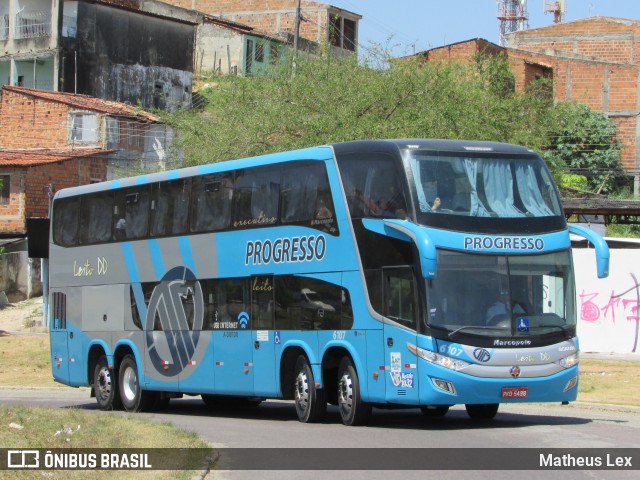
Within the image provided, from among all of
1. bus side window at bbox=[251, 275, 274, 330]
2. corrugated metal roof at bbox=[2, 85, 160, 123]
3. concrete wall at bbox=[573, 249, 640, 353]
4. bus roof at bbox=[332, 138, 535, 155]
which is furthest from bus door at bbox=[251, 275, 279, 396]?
corrugated metal roof at bbox=[2, 85, 160, 123]

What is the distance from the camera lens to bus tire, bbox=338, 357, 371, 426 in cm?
1695

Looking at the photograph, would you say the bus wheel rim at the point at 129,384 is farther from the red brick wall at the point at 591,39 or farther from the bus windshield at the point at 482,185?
the red brick wall at the point at 591,39

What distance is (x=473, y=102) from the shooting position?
32.8m

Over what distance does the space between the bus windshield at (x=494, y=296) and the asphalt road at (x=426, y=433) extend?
142 centimetres

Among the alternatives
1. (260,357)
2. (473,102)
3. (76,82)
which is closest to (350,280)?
(260,357)

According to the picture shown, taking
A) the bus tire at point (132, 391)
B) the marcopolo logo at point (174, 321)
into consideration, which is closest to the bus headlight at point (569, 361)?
the marcopolo logo at point (174, 321)

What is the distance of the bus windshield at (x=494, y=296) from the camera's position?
51.9ft

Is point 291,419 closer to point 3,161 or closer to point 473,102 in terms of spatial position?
point 473,102

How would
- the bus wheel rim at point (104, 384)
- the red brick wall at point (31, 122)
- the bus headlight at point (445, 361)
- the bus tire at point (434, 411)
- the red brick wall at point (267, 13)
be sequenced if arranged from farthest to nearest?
the red brick wall at point (267, 13), the red brick wall at point (31, 122), the bus wheel rim at point (104, 384), the bus tire at point (434, 411), the bus headlight at point (445, 361)

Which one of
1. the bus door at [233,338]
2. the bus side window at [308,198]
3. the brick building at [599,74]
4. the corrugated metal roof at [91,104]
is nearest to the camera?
the bus side window at [308,198]

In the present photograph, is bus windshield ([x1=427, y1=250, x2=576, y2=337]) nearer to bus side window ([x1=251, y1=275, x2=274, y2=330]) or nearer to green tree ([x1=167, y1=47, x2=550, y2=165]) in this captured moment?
bus side window ([x1=251, y1=275, x2=274, y2=330])

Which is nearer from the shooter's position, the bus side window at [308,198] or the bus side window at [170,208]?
the bus side window at [308,198]

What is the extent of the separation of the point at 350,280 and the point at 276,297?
2.07 meters

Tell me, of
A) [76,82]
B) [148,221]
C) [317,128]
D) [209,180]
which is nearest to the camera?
[209,180]
